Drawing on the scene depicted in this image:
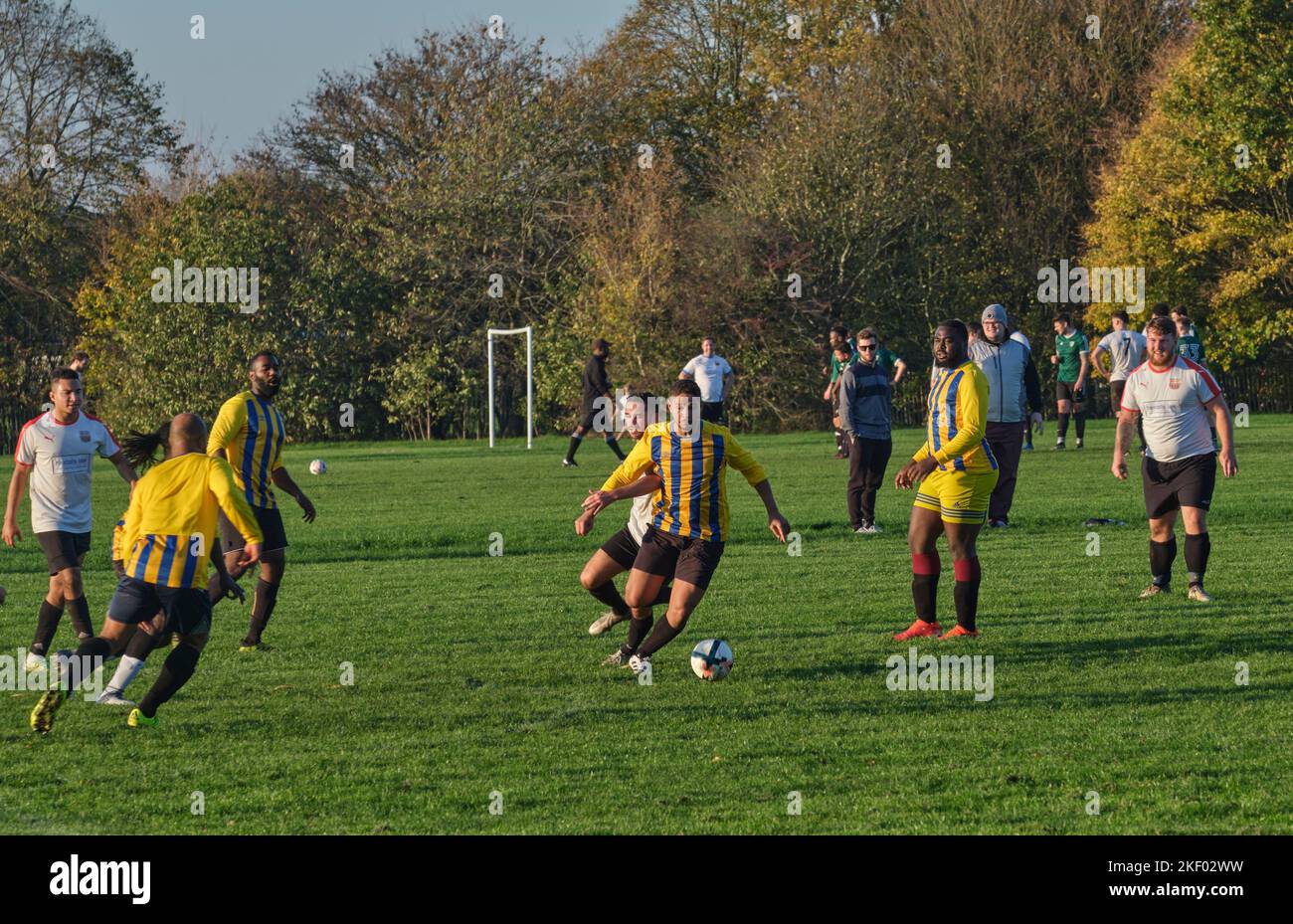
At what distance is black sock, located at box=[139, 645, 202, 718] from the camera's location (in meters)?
7.74

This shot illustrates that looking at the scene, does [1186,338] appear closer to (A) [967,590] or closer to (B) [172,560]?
(A) [967,590]

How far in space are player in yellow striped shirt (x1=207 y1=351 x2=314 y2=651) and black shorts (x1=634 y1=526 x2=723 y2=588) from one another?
2.35 meters

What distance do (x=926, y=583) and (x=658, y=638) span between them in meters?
2.02

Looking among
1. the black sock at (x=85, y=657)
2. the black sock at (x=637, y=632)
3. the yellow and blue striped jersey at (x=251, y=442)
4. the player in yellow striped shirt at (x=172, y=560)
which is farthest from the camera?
the yellow and blue striped jersey at (x=251, y=442)

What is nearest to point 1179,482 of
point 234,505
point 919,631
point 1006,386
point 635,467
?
point 919,631

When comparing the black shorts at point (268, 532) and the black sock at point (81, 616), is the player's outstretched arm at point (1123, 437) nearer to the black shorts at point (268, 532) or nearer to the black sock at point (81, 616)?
the black shorts at point (268, 532)

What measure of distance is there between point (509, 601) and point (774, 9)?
1431 inches

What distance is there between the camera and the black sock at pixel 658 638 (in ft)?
29.6

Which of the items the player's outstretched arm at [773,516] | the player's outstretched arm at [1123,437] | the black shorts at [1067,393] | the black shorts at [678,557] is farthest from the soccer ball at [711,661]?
the black shorts at [1067,393]

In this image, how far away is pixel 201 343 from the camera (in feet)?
125

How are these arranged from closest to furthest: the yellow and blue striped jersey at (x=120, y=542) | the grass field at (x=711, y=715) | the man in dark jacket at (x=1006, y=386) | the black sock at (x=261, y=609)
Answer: the grass field at (x=711, y=715), the yellow and blue striped jersey at (x=120, y=542), the black sock at (x=261, y=609), the man in dark jacket at (x=1006, y=386)

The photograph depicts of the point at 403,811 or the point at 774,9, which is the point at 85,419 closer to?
the point at 403,811

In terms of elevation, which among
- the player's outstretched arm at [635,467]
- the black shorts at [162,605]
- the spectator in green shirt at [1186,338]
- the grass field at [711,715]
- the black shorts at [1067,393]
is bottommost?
the grass field at [711,715]

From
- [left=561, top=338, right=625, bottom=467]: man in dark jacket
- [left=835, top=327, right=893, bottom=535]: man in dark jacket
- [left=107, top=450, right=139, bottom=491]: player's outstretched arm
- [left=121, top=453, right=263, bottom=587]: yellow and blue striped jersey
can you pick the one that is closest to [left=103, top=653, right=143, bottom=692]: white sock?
[left=121, top=453, right=263, bottom=587]: yellow and blue striped jersey
